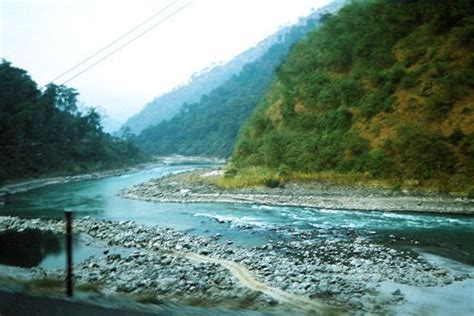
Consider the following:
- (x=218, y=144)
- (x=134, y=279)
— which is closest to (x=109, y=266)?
(x=134, y=279)

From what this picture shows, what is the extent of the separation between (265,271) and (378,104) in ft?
66.3

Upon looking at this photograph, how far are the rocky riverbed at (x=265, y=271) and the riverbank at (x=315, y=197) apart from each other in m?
6.97

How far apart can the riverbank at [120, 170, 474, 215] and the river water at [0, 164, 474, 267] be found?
3.59 feet

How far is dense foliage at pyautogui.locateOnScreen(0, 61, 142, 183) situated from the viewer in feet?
115

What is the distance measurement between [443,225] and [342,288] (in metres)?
10.1

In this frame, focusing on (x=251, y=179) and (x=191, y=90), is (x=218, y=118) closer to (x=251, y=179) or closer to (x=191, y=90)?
(x=251, y=179)

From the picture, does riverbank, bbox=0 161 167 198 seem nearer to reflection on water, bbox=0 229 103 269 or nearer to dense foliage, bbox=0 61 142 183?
dense foliage, bbox=0 61 142 183

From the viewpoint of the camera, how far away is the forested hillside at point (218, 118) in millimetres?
79444

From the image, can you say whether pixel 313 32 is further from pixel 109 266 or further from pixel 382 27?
pixel 109 266

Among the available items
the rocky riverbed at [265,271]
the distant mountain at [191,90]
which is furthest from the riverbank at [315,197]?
the distant mountain at [191,90]

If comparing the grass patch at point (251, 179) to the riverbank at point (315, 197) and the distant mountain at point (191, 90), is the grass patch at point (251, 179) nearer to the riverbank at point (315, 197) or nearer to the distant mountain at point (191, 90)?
the riverbank at point (315, 197)

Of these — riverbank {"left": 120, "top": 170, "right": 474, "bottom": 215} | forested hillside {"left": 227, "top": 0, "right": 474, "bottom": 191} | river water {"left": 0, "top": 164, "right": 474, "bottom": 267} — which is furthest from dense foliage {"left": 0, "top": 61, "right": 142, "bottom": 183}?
forested hillside {"left": 227, "top": 0, "right": 474, "bottom": 191}

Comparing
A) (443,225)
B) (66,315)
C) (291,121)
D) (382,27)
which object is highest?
(382,27)

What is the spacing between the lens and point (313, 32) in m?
37.5
